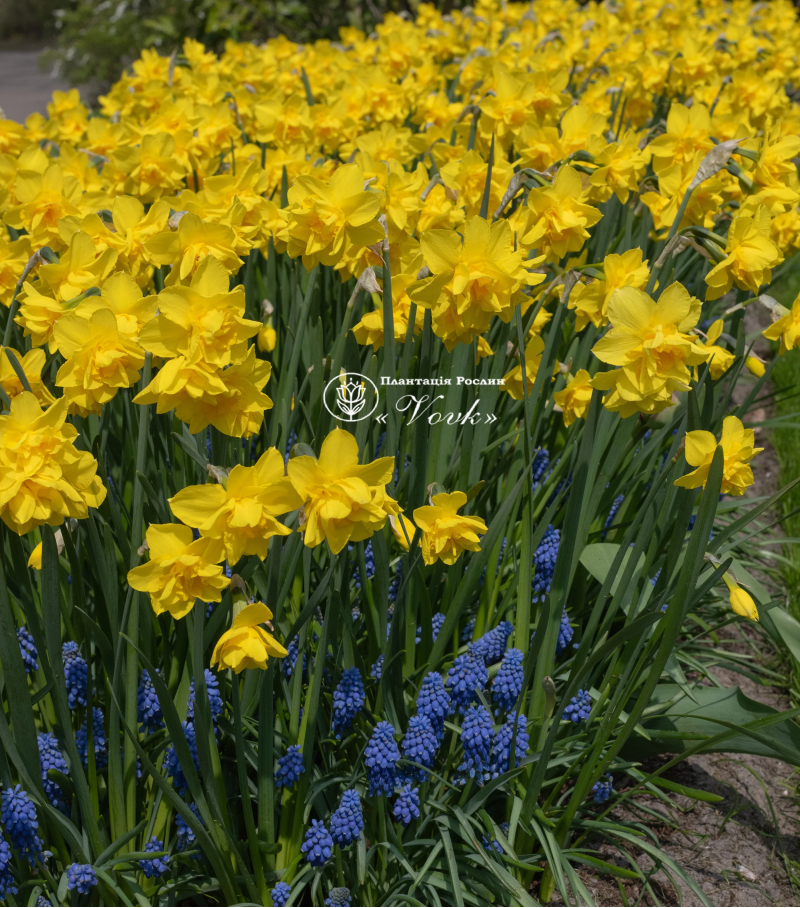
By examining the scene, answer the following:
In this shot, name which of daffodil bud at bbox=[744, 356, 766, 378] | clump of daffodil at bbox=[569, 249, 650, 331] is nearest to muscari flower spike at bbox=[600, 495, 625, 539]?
daffodil bud at bbox=[744, 356, 766, 378]

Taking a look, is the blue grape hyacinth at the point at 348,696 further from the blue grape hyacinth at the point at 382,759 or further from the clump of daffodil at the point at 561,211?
the clump of daffodil at the point at 561,211

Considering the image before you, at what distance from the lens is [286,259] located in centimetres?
248

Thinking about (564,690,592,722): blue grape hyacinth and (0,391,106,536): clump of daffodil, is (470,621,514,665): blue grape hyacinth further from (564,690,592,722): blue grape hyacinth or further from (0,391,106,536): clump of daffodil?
(0,391,106,536): clump of daffodil

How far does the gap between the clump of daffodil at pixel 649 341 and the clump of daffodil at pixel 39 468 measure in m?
0.84

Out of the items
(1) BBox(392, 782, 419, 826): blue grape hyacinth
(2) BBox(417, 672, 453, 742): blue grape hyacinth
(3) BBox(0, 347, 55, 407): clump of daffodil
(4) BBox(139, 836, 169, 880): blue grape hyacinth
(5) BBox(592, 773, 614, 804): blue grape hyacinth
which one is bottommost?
(5) BBox(592, 773, 614, 804): blue grape hyacinth

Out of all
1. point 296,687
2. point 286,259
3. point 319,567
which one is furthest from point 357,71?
point 296,687

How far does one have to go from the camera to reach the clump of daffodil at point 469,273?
4.68 feet

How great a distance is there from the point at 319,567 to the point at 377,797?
0.53 meters

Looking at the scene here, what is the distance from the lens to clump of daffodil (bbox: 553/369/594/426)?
6.20 feet

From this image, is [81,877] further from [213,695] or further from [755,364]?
[755,364]

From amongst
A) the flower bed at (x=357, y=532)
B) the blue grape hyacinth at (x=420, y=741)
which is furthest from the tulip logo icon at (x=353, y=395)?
the blue grape hyacinth at (x=420, y=741)

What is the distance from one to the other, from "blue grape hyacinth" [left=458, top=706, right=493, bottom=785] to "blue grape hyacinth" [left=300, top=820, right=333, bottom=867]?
29 cm

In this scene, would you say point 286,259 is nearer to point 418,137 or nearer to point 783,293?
point 418,137

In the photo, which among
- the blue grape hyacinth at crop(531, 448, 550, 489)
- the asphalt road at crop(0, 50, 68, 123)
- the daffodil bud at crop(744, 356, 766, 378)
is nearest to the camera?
the daffodil bud at crop(744, 356, 766, 378)
